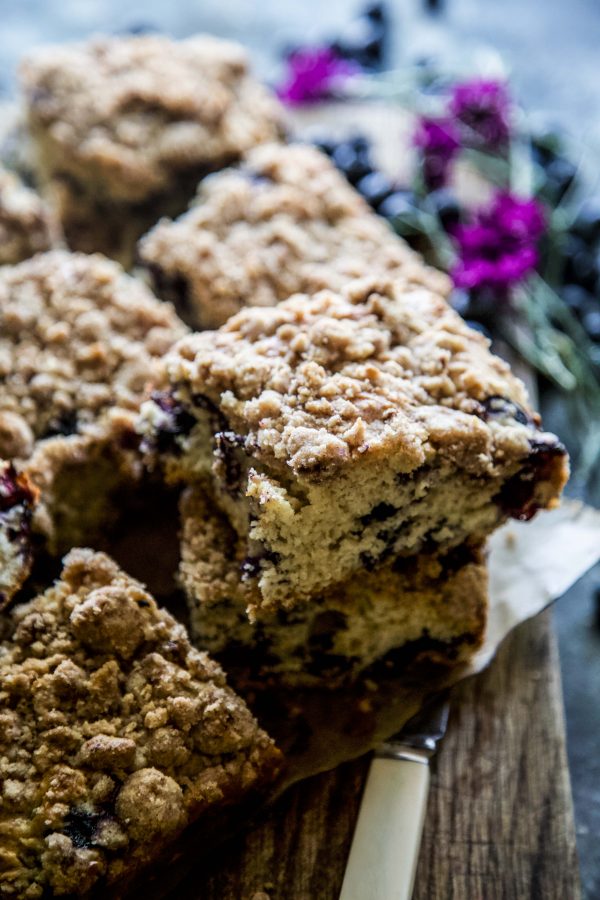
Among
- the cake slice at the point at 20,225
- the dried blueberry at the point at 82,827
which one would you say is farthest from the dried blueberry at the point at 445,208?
the dried blueberry at the point at 82,827

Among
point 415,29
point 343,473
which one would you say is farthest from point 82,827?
point 415,29

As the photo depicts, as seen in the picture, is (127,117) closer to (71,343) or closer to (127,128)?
(127,128)

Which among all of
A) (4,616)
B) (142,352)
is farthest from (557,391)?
(4,616)

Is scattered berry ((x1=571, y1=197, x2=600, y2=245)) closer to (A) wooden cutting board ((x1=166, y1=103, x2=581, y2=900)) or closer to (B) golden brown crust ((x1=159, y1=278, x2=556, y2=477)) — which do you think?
(B) golden brown crust ((x1=159, y1=278, x2=556, y2=477))

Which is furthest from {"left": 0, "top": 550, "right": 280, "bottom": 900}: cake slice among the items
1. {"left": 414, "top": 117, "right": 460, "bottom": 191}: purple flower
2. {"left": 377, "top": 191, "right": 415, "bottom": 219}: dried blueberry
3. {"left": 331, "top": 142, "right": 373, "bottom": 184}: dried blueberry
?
{"left": 414, "top": 117, "right": 460, "bottom": 191}: purple flower

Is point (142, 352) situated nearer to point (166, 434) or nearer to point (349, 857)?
point (166, 434)

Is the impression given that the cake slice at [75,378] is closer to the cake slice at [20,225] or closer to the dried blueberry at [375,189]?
the cake slice at [20,225]
